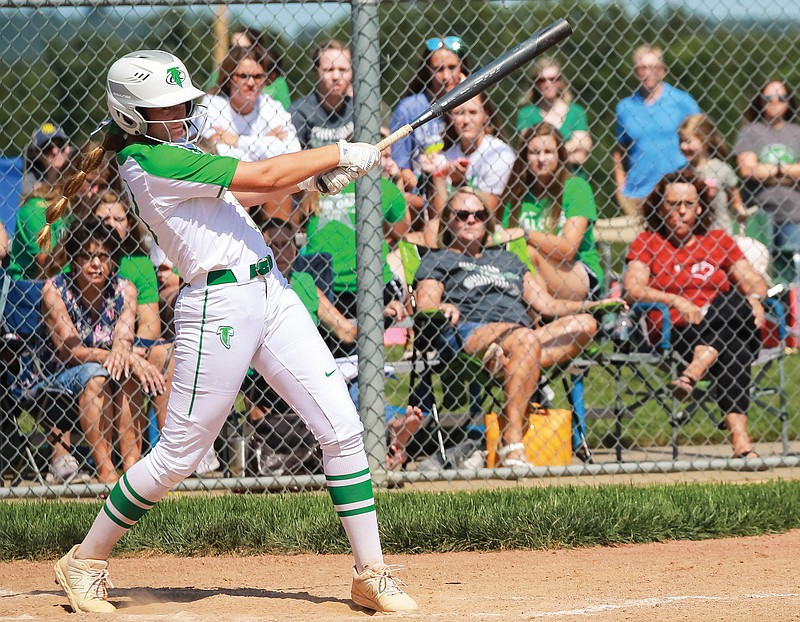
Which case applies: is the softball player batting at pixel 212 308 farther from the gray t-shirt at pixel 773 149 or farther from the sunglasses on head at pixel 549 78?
the gray t-shirt at pixel 773 149

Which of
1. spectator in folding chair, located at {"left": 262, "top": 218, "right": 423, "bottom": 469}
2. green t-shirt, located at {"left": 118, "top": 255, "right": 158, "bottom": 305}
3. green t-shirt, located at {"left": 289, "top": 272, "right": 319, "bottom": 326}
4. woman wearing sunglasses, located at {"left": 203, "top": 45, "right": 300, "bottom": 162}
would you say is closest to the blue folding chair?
green t-shirt, located at {"left": 118, "top": 255, "right": 158, "bottom": 305}

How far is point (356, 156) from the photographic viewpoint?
379 centimetres

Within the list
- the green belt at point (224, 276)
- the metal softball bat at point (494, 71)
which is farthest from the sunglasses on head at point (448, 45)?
the green belt at point (224, 276)

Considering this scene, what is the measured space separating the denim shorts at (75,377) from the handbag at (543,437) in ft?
6.72

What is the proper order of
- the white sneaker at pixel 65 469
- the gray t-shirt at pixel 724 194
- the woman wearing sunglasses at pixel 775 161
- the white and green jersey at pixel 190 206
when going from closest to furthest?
the white and green jersey at pixel 190 206 < the white sneaker at pixel 65 469 < the woman wearing sunglasses at pixel 775 161 < the gray t-shirt at pixel 724 194

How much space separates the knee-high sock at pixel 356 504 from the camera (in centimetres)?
387

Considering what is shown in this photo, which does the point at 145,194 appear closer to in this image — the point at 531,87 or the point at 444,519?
the point at 444,519

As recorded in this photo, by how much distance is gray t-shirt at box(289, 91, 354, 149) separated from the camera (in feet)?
21.7

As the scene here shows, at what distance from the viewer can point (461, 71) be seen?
21.3ft

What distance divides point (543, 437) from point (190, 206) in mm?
3166

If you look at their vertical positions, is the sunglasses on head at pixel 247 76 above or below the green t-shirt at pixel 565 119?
below

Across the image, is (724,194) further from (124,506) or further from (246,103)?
(124,506)

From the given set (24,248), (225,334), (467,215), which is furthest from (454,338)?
(225,334)

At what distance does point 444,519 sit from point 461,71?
8.78 ft
